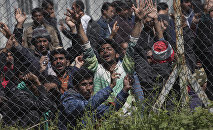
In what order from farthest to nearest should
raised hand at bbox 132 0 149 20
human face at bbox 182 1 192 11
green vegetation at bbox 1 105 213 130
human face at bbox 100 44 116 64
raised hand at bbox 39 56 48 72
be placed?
human face at bbox 182 1 192 11
raised hand at bbox 39 56 48 72
human face at bbox 100 44 116 64
raised hand at bbox 132 0 149 20
green vegetation at bbox 1 105 213 130

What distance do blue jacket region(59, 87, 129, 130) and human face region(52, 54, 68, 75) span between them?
42.5 inches

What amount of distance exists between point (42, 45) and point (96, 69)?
130 cm

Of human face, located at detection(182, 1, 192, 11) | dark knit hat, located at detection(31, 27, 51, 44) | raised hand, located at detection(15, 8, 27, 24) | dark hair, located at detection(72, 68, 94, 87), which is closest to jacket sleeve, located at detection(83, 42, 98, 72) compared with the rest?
dark hair, located at detection(72, 68, 94, 87)

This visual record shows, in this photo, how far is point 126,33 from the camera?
5.68 metres

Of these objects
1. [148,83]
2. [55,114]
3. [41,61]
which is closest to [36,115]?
[55,114]

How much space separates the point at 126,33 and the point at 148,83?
3.58 feet

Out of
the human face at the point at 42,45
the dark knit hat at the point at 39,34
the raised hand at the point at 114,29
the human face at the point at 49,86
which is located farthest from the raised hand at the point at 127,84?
the dark knit hat at the point at 39,34

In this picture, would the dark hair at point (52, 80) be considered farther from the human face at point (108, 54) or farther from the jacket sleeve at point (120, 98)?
the jacket sleeve at point (120, 98)

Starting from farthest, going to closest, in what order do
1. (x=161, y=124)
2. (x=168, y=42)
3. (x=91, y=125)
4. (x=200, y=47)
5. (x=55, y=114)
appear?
(x=200, y=47) → (x=168, y=42) → (x=55, y=114) → (x=91, y=125) → (x=161, y=124)

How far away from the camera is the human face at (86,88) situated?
186 inches

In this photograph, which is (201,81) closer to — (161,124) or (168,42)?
(168,42)

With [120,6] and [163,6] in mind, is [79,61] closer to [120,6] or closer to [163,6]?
[120,6]

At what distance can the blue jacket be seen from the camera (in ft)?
14.2

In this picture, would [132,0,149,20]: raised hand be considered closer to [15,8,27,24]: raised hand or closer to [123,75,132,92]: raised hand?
[123,75,132,92]: raised hand
